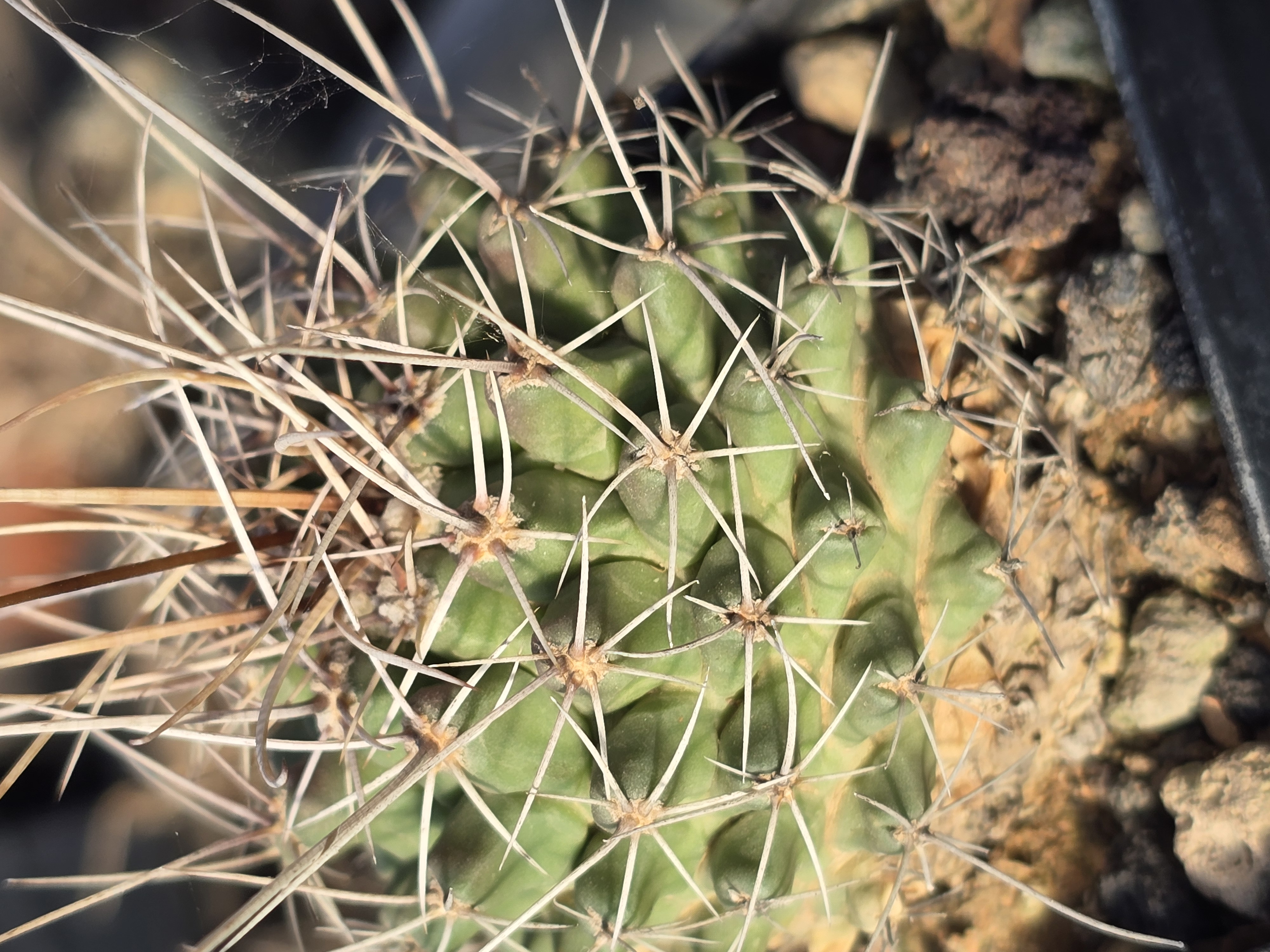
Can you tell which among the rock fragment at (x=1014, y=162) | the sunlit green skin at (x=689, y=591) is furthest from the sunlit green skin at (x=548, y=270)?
the rock fragment at (x=1014, y=162)

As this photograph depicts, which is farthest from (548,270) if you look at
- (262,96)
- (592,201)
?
(262,96)

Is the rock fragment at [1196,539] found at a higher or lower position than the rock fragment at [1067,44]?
lower

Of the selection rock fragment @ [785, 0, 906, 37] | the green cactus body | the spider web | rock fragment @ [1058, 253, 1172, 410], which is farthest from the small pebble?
the spider web

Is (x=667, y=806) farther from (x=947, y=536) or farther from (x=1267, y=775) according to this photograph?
(x=1267, y=775)

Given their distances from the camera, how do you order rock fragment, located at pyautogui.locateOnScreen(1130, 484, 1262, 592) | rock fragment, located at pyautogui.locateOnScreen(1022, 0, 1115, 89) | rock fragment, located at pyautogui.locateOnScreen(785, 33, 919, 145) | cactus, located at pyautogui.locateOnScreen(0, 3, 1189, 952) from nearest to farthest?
cactus, located at pyautogui.locateOnScreen(0, 3, 1189, 952) → rock fragment, located at pyautogui.locateOnScreen(1130, 484, 1262, 592) → rock fragment, located at pyautogui.locateOnScreen(1022, 0, 1115, 89) → rock fragment, located at pyautogui.locateOnScreen(785, 33, 919, 145)

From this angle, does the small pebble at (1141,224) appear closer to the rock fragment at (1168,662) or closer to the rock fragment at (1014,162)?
the rock fragment at (1014,162)

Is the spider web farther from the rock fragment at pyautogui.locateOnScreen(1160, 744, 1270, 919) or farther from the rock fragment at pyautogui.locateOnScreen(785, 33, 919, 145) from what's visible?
the rock fragment at pyautogui.locateOnScreen(1160, 744, 1270, 919)

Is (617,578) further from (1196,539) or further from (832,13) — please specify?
(832,13)
